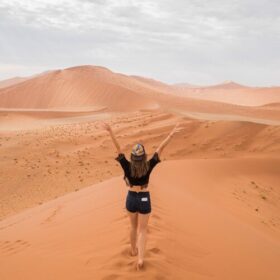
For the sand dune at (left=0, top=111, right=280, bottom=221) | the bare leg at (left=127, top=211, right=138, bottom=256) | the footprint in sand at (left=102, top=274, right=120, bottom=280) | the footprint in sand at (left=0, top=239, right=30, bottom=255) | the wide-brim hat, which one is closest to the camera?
the footprint in sand at (left=102, top=274, right=120, bottom=280)

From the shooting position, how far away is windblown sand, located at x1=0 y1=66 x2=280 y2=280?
5273 mm

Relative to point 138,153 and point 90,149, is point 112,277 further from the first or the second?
point 90,149

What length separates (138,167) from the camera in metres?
4.70

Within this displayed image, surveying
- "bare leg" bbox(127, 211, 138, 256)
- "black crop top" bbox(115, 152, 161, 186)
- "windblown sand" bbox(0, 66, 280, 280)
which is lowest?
"windblown sand" bbox(0, 66, 280, 280)

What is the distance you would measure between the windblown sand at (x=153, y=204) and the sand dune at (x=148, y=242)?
0.02 metres

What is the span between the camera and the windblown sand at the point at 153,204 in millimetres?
5273

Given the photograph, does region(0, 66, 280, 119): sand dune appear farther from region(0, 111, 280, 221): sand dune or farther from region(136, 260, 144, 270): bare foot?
region(136, 260, 144, 270): bare foot

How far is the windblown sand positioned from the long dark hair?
3.23 ft

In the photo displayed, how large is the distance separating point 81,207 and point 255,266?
13.9 ft

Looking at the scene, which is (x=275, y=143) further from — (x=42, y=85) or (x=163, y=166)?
(x=42, y=85)

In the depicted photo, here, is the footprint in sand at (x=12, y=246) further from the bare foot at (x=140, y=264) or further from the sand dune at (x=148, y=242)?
the bare foot at (x=140, y=264)

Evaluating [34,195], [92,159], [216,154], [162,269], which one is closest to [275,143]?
[216,154]

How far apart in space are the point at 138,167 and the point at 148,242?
1258 millimetres

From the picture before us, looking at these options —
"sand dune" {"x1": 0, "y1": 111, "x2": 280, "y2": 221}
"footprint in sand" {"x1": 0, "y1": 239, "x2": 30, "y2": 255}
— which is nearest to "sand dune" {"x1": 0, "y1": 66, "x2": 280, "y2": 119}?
"sand dune" {"x1": 0, "y1": 111, "x2": 280, "y2": 221}
